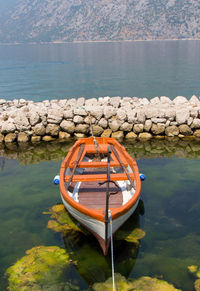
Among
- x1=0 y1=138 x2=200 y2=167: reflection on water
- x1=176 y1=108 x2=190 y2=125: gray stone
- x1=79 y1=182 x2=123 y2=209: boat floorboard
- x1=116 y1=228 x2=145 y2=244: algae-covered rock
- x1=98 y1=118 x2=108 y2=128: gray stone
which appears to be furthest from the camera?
x1=98 y1=118 x2=108 y2=128: gray stone

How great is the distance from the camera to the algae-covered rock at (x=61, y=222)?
952cm

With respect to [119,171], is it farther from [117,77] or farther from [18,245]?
[117,77]

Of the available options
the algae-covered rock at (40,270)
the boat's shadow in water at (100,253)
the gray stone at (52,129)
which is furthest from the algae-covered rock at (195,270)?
the gray stone at (52,129)

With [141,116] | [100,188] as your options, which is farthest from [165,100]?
[100,188]

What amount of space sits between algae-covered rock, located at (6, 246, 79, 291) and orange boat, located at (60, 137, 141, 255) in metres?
1.19

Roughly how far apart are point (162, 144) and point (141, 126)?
1.75m

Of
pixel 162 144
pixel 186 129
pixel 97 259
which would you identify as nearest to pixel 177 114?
pixel 186 129

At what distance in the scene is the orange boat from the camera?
7.80 metres

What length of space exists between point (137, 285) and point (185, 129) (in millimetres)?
12149

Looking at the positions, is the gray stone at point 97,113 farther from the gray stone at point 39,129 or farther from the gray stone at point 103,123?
the gray stone at point 39,129

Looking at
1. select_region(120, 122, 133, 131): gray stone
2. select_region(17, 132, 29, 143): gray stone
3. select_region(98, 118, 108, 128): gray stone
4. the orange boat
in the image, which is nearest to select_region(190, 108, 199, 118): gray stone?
select_region(120, 122, 133, 131): gray stone

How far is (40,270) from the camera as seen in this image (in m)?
7.88

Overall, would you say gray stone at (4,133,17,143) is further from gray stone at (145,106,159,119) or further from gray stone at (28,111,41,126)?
gray stone at (145,106,159,119)

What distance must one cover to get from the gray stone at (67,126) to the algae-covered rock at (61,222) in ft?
26.3
